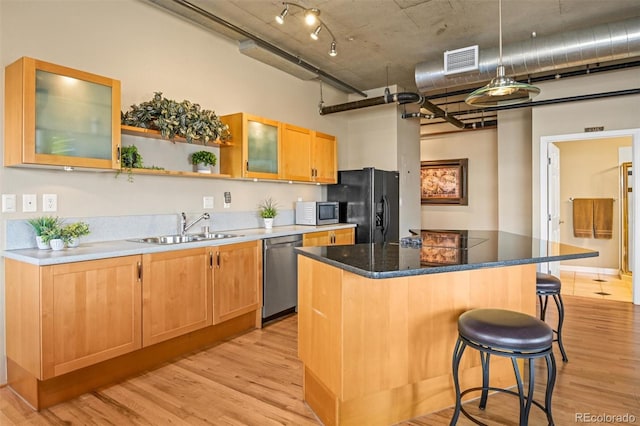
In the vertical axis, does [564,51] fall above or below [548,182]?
above

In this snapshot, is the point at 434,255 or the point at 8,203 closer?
the point at 434,255

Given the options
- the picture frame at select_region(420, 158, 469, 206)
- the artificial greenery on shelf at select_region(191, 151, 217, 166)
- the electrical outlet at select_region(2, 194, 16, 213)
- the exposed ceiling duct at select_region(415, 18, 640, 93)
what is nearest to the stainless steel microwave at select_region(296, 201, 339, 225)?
the artificial greenery on shelf at select_region(191, 151, 217, 166)

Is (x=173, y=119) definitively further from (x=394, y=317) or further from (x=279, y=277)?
(x=394, y=317)

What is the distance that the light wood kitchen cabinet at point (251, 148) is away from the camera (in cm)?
391

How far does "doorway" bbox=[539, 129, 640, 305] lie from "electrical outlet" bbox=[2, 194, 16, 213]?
221 inches

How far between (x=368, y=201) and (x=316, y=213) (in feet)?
2.64

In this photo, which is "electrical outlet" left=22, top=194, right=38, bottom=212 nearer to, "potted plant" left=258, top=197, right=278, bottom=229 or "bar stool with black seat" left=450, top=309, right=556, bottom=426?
"potted plant" left=258, top=197, right=278, bottom=229

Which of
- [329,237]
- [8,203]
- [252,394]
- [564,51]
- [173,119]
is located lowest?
[252,394]

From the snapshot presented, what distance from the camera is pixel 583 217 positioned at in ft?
20.9

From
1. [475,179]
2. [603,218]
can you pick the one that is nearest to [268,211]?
[475,179]

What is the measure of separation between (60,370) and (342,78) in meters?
4.73

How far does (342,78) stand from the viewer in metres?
5.52

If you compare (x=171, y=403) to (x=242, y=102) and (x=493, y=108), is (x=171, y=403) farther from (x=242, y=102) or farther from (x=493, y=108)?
(x=493, y=108)

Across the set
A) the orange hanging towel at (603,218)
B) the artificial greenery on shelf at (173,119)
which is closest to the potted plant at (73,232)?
the artificial greenery on shelf at (173,119)
